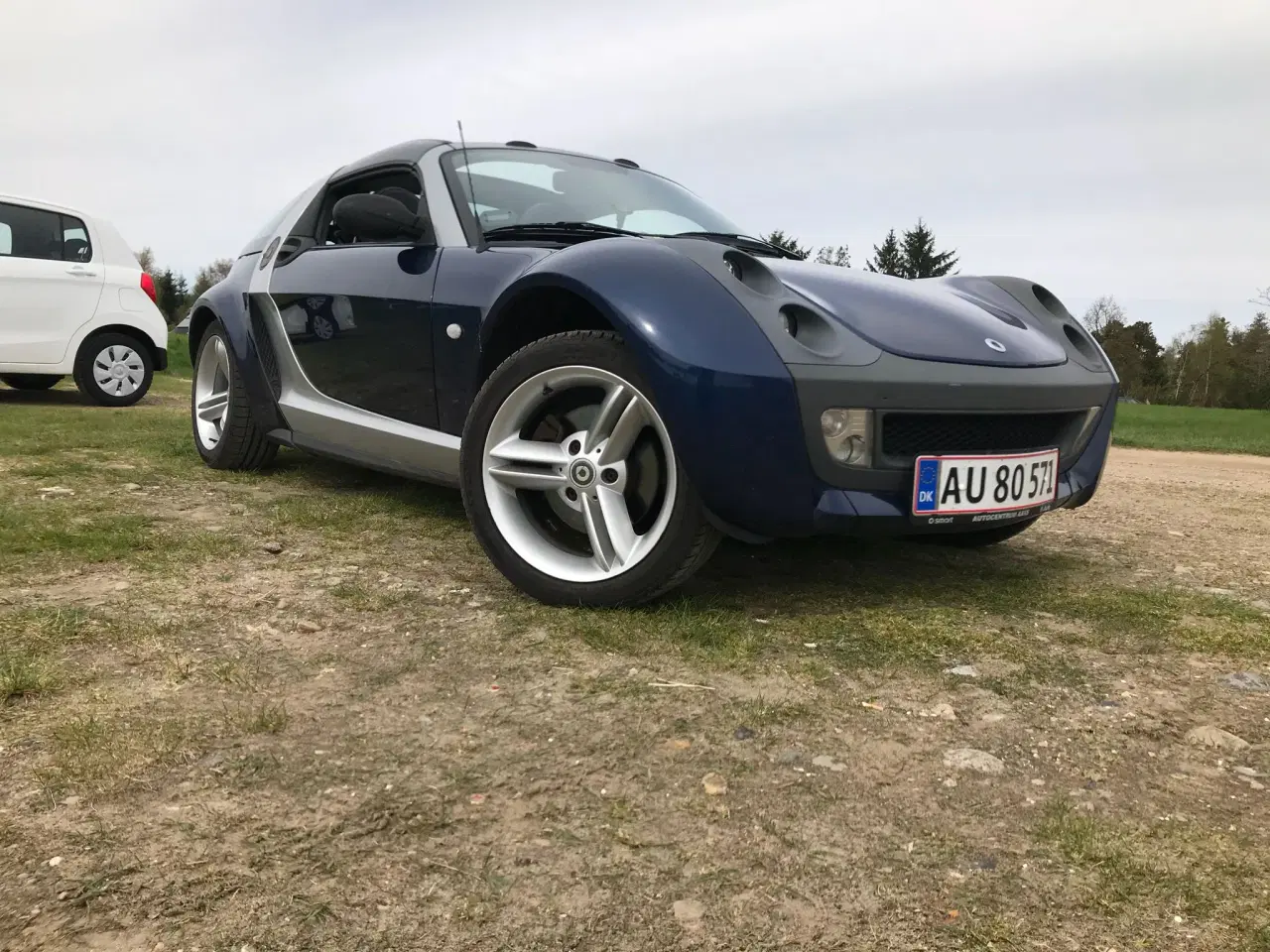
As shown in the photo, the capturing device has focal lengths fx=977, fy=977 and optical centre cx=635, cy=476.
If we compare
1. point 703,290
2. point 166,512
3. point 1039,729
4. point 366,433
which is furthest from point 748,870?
point 166,512

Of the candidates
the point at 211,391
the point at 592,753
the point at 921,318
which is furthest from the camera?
the point at 211,391

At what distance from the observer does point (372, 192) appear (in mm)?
3779

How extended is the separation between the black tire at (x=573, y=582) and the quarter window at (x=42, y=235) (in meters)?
6.67

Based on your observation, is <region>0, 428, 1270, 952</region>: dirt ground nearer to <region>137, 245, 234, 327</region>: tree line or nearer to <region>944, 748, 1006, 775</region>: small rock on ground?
<region>944, 748, 1006, 775</region>: small rock on ground

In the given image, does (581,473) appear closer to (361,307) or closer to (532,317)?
(532,317)

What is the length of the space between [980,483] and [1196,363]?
76.4m

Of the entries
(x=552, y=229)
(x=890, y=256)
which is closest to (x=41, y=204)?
(x=552, y=229)

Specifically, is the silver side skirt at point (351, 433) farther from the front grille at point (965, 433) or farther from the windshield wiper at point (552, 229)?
the front grille at point (965, 433)

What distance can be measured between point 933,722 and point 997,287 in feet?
6.18

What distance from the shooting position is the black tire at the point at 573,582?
92.2 inches

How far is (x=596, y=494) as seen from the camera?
2.48 meters

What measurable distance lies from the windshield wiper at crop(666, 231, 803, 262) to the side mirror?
92 centimetres

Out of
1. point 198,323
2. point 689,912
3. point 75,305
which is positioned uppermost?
point 75,305

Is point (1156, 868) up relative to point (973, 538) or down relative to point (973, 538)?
down
